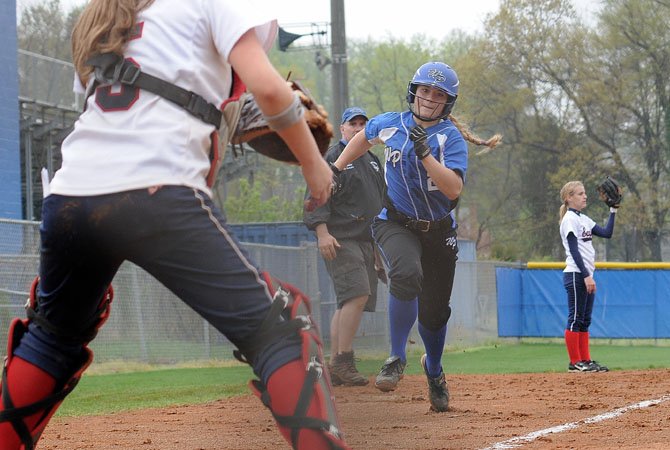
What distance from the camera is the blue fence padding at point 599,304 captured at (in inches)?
795

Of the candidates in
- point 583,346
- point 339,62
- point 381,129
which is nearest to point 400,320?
point 381,129

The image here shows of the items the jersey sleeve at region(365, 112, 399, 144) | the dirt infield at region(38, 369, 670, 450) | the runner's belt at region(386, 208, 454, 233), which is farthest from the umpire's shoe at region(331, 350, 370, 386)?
the jersey sleeve at region(365, 112, 399, 144)

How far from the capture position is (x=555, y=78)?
3991 centimetres

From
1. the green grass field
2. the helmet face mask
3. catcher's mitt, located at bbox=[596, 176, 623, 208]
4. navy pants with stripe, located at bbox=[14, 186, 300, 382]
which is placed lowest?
the green grass field

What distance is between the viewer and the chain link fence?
11.2 meters

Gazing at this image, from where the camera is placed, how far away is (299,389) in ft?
9.86

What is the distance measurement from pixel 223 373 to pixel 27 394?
9207mm

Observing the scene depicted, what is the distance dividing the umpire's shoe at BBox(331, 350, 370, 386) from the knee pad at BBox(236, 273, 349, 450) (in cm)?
608

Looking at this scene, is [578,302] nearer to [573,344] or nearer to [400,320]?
[573,344]

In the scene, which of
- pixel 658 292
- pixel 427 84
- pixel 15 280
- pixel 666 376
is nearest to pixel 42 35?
pixel 658 292

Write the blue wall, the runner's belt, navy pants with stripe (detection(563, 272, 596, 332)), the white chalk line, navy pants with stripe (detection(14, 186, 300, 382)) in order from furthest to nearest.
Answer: the blue wall → navy pants with stripe (detection(563, 272, 596, 332)) → the runner's belt → the white chalk line → navy pants with stripe (detection(14, 186, 300, 382))

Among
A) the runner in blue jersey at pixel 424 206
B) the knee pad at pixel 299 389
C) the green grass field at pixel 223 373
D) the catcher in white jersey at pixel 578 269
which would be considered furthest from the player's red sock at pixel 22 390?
the catcher in white jersey at pixel 578 269

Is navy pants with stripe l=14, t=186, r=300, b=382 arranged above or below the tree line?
below

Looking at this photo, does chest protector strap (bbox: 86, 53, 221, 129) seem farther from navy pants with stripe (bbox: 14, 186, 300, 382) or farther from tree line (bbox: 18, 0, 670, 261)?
tree line (bbox: 18, 0, 670, 261)
